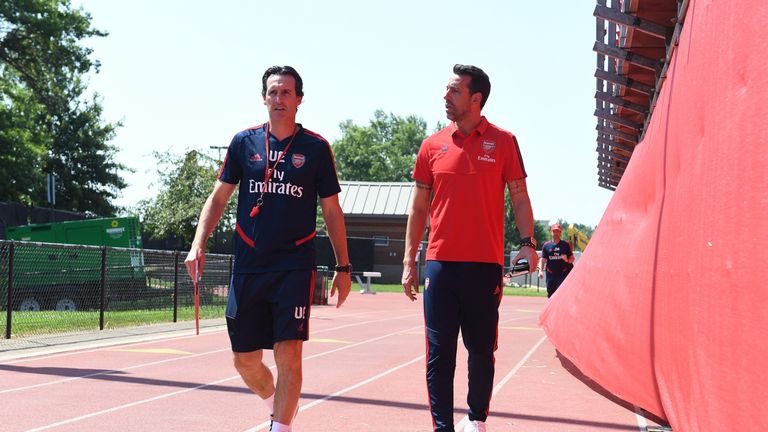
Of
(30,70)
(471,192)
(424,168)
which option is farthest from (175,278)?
(30,70)

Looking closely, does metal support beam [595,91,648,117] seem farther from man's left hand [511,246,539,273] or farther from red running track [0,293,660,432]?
man's left hand [511,246,539,273]

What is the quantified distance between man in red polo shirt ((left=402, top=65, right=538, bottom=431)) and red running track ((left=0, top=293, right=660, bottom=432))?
116 centimetres

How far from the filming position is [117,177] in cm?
6256

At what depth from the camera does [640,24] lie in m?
13.1

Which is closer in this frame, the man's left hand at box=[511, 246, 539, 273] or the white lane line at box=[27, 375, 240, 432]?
the man's left hand at box=[511, 246, 539, 273]

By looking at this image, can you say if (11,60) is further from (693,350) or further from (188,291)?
(693,350)

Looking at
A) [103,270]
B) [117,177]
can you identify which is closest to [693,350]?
[103,270]

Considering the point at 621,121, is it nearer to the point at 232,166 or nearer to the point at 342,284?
the point at 342,284

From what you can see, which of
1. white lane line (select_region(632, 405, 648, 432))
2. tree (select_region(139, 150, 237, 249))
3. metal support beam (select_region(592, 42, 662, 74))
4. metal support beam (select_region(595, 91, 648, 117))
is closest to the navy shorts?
white lane line (select_region(632, 405, 648, 432))

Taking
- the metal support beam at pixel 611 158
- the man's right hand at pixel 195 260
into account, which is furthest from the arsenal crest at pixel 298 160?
the metal support beam at pixel 611 158

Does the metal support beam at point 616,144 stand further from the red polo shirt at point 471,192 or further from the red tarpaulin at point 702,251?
the red polo shirt at point 471,192

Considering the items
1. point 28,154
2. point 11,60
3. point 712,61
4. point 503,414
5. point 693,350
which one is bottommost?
point 503,414

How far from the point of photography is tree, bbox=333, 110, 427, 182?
11800 centimetres

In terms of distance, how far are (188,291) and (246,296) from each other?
16.1 m
